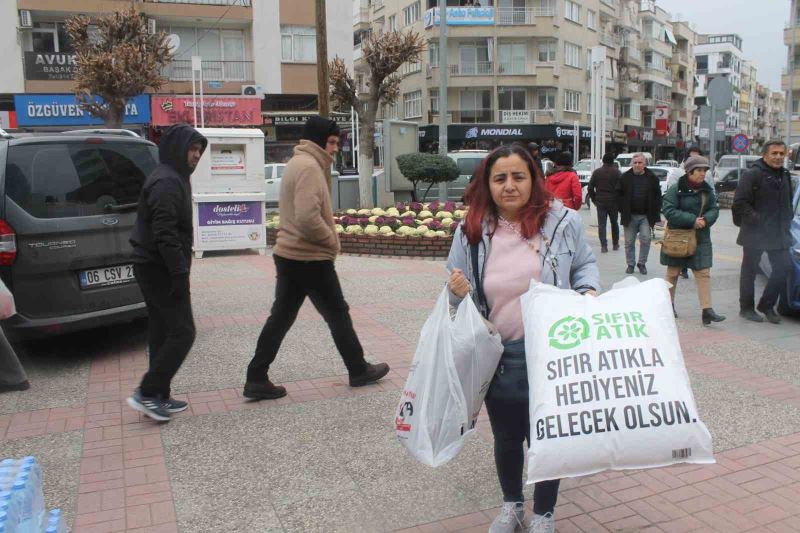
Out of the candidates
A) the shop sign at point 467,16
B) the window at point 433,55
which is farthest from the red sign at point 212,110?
the window at point 433,55

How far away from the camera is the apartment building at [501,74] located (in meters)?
47.9

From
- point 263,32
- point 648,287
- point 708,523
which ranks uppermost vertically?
point 263,32

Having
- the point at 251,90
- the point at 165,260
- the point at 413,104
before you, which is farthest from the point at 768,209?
the point at 413,104

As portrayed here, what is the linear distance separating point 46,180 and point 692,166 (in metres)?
5.85

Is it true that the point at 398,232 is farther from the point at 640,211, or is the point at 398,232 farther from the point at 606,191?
the point at 640,211

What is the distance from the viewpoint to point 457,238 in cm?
312

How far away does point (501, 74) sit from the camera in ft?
159

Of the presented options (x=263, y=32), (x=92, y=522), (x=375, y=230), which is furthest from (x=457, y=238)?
(x=263, y=32)

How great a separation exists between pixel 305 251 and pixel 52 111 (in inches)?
1044

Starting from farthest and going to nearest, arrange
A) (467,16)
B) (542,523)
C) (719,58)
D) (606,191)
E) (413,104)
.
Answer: (719,58), (413,104), (467,16), (606,191), (542,523)

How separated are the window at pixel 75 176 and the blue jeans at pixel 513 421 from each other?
4.13 m

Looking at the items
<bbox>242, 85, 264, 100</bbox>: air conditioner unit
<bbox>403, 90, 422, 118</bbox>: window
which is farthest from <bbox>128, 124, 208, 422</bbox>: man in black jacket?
<bbox>403, 90, 422, 118</bbox>: window

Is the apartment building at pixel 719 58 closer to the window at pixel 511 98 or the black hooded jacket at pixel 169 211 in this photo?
the window at pixel 511 98

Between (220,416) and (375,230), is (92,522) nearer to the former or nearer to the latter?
(220,416)
